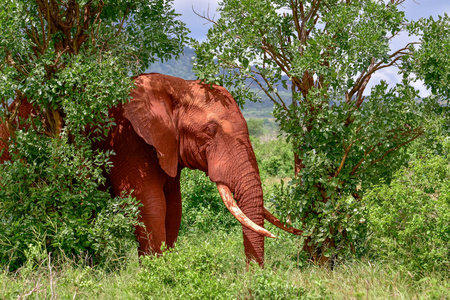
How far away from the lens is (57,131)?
7.14 m

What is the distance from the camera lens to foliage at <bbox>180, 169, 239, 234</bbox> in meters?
10.3

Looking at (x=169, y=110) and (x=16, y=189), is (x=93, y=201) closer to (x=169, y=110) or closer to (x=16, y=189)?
(x=16, y=189)

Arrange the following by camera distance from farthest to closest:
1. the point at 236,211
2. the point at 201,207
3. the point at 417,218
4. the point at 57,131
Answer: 1. the point at 201,207
2. the point at 57,131
3. the point at 236,211
4. the point at 417,218

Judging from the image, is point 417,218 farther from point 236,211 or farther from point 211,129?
point 211,129

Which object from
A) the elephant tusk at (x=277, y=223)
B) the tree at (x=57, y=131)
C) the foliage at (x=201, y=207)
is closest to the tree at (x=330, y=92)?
the elephant tusk at (x=277, y=223)

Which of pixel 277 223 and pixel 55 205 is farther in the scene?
pixel 277 223

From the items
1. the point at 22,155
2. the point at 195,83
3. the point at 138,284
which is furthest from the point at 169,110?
the point at 138,284

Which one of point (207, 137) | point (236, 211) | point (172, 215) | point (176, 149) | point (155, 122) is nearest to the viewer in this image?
point (236, 211)

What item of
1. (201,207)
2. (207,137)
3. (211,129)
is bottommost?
(201,207)

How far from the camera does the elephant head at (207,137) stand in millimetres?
7043

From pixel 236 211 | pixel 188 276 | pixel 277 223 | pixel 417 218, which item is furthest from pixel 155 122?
pixel 417 218

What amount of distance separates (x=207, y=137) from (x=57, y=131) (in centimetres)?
213

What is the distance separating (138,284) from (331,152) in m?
3.31

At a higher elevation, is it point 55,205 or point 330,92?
point 330,92
